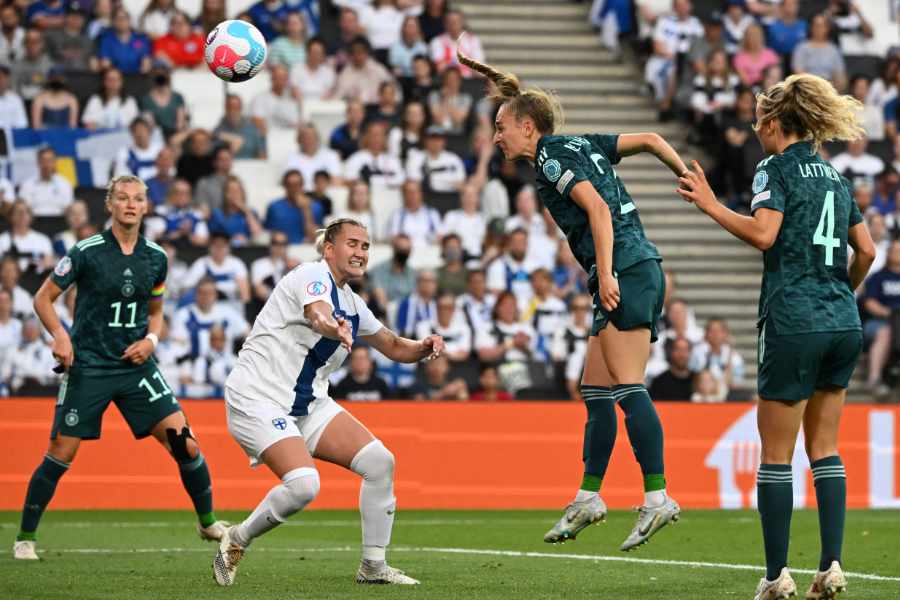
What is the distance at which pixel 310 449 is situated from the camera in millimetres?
8938

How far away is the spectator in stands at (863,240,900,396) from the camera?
746 inches

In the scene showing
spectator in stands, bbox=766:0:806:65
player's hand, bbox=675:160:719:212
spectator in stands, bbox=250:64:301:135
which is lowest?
player's hand, bbox=675:160:719:212

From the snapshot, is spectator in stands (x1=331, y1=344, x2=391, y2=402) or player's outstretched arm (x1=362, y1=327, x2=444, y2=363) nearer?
player's outstretched arm (x1=362, y1=327, x2=444, y2=363)

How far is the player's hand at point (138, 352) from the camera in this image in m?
10.7

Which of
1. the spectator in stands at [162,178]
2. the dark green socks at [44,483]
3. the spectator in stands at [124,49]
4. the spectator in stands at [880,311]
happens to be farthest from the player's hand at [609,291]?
the spectator in stands at [124,49]

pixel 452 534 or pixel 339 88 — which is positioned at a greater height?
pixel 339 88

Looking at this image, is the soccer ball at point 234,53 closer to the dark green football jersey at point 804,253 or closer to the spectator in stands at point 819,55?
the dark green football jersey at point 804,253

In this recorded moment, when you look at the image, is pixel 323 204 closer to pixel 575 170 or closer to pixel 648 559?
pixel 648 559

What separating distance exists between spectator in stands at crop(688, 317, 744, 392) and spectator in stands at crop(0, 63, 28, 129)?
8.23 meters

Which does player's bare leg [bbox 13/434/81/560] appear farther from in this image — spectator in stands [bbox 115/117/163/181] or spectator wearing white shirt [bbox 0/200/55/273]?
spectator in stands [bbox 115/117/163/181]

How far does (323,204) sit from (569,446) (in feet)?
15.5

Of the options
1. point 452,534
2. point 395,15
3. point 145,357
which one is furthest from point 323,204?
point 145,357

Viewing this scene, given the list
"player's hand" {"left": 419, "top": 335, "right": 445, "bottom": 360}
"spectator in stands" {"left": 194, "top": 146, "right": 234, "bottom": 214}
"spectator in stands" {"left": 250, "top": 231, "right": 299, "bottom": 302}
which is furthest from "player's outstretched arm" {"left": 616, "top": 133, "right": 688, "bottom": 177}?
"spectator in stands" {"left": 194, "top": 146, "right": 234, "bottom": 214}

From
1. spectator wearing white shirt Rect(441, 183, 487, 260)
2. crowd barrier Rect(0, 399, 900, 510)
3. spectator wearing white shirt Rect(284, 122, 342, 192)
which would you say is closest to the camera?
crowd barrier Rect(0, 399, 900, 510)
